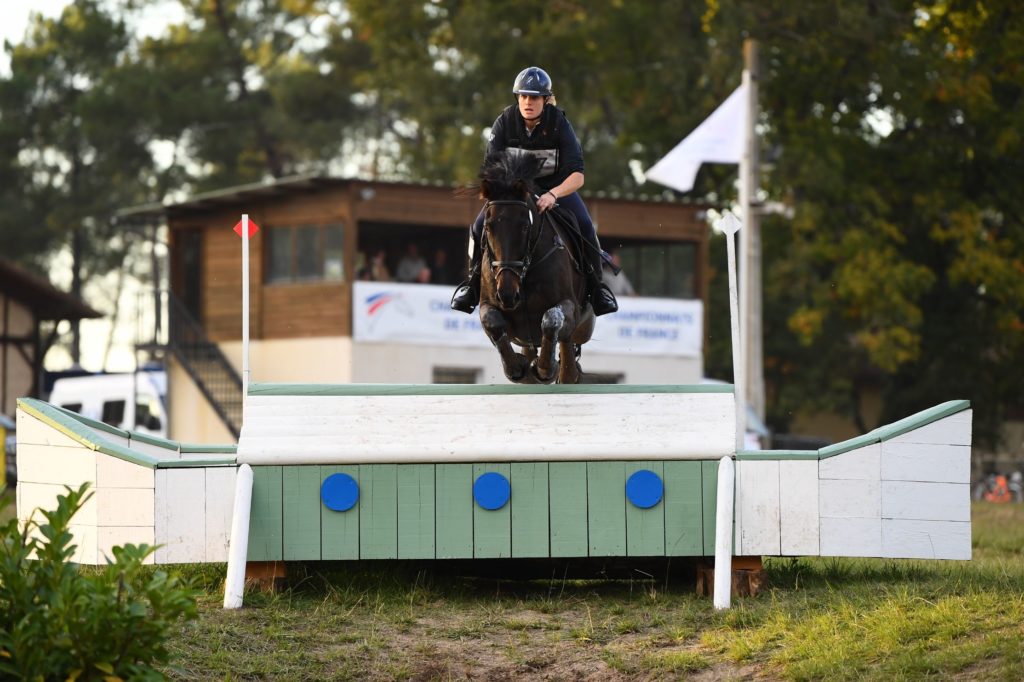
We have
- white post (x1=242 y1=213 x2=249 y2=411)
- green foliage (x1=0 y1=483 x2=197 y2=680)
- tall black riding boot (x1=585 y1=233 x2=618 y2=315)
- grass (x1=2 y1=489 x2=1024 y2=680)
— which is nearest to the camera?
green foliage (x1=0 y1=483 x2=197 y2=680)

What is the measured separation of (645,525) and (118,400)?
2026cm

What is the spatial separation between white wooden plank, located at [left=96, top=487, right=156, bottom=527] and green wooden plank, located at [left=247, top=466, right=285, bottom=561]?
539mm

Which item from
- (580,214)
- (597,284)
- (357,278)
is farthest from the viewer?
(357,278)

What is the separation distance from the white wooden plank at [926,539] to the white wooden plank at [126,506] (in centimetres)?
392

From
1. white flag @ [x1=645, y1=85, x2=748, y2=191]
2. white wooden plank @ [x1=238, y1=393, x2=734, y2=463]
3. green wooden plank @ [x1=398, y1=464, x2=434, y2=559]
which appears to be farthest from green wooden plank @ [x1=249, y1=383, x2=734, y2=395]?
white flag @ [x1=645, y1=85, x2=748, y2=191]

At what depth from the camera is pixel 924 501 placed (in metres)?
8.72

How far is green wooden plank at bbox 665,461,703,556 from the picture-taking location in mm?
8766

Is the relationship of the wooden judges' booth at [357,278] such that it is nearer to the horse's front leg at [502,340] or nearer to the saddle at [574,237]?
the horse's front leg at [502,340]

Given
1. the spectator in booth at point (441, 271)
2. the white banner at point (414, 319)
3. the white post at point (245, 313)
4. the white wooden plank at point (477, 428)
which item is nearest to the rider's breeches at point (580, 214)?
the white wooden plank at point (477, 428)

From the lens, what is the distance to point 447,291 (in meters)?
30.8

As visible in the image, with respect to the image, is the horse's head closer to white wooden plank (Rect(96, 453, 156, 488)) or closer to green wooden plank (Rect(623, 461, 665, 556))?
green wooden plank (Rect(623, 461, 665, 556))

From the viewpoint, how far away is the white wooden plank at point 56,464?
345 inches

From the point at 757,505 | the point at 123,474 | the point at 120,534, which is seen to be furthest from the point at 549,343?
the point at 120,534

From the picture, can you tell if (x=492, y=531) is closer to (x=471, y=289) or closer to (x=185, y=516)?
(x=185, y=516)
